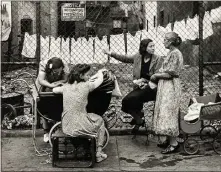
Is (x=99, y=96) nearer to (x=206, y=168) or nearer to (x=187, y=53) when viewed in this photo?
(x=206, y=168)

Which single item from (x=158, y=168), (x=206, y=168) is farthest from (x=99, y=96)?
(x=206, y=168)

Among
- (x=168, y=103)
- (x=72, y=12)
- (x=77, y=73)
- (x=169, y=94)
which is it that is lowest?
(x=168, y=103)

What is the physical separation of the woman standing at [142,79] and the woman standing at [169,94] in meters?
0.39

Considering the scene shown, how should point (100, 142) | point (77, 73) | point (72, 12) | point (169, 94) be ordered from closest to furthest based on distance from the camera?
point (77, 73) → point (100, 142) → point (169, 94) → point (72, 12)

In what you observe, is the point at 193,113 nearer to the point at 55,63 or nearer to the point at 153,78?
the point at 153,78

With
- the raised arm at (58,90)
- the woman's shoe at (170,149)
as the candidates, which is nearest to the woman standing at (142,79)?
the woman's shoe at (170,149)

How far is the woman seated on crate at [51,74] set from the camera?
611 cm

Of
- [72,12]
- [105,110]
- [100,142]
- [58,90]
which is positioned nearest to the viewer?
[58,90]

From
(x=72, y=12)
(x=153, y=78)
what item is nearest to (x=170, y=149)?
(x=153, y=78)

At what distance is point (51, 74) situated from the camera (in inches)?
248

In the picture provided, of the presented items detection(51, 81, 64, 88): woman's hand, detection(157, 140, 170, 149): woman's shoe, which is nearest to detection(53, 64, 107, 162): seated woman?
detection(51, 81, 64, 88): woman's hand

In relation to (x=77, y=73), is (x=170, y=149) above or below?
below

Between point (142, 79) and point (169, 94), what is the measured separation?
67cm

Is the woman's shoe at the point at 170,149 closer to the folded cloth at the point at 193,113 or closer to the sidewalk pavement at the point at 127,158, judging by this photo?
the sidewalk pavement at the point at 127,158
